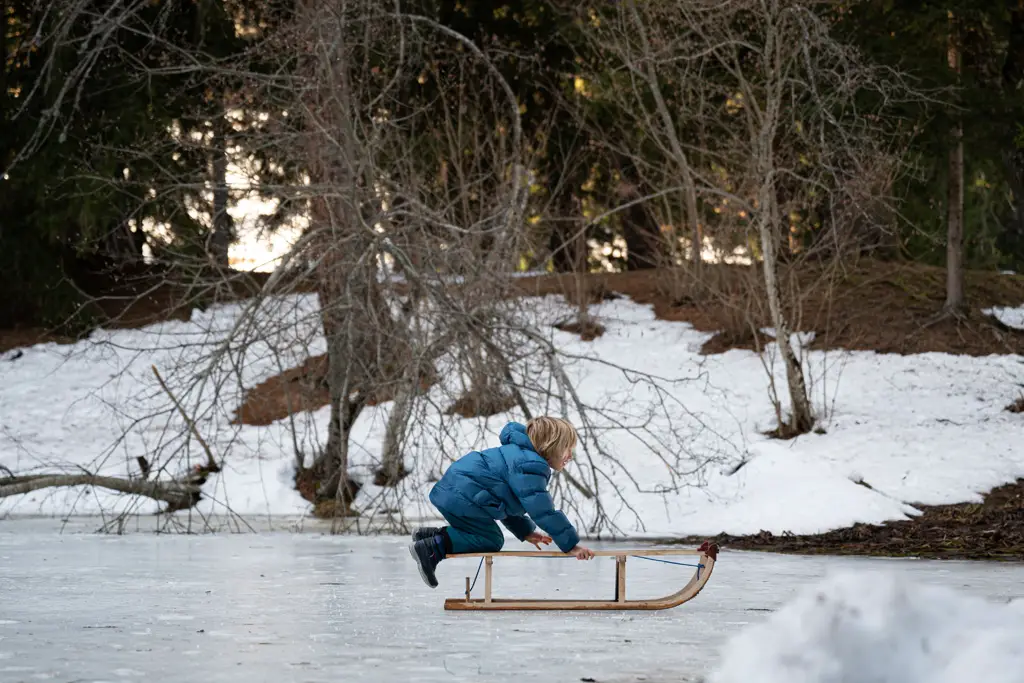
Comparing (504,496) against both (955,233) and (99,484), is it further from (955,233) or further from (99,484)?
(955,233)

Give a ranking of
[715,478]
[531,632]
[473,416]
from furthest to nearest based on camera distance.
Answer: [473,416], [715,478], [531,632]

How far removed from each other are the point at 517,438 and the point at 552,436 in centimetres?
18

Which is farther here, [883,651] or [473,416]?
[473,416]

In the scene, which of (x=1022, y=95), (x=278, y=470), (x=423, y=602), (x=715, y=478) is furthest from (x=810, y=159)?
(x=423, y=602)

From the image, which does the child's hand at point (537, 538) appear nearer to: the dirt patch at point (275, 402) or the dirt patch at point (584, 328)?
the dirt patch at point (275, 402)

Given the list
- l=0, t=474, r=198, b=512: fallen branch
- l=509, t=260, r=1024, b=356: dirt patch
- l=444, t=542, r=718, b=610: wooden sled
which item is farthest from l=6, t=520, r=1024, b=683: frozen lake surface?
l=509, t=260, r=1024, b=356: dirt patch

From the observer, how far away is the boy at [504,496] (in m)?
6.26

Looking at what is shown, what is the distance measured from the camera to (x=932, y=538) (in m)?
10.3

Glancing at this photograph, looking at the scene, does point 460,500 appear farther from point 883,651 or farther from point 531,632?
point 883,651

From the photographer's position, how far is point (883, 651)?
15.6 ft

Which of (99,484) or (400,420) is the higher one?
A: (400,420)

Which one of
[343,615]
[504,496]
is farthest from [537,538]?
[343,615]

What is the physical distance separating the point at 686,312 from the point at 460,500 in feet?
40.4

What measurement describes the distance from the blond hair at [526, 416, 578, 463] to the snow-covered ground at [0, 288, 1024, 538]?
11.5 feet
